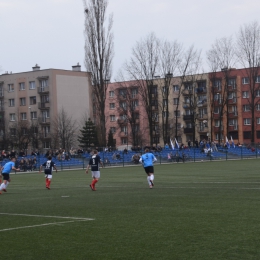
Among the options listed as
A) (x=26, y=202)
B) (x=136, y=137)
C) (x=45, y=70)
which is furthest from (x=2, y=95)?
(x=26, y=202)

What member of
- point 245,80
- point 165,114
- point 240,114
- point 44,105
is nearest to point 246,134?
point 240,114

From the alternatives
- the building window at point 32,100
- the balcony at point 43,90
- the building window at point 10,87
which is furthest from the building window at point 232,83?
the building window at point 10,87

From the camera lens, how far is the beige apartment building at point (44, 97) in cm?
9956

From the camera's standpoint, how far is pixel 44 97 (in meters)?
101

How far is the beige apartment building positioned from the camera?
→ 9956 centimetres

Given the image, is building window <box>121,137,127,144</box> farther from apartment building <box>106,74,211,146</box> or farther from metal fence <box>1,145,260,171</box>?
metal fence <box>1,145,260,171</box>

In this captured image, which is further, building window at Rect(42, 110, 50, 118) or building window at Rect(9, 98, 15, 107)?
building window at Rect(9, 98, 15, 107)

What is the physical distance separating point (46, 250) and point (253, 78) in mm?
75386

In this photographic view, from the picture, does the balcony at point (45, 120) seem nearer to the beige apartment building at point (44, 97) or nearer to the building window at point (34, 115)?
the beige apartment building at point (44, 97)

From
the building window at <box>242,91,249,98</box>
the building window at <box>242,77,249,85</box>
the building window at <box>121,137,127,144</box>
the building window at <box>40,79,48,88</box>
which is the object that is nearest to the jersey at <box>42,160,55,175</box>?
the building window at <box>40,79,48,88</box>

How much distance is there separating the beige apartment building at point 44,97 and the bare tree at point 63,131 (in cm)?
269

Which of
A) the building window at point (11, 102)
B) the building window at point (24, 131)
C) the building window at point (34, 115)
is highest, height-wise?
the building window at point (11, 102)

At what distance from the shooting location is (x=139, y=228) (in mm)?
13273

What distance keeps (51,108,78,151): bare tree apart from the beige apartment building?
2.69 metres
